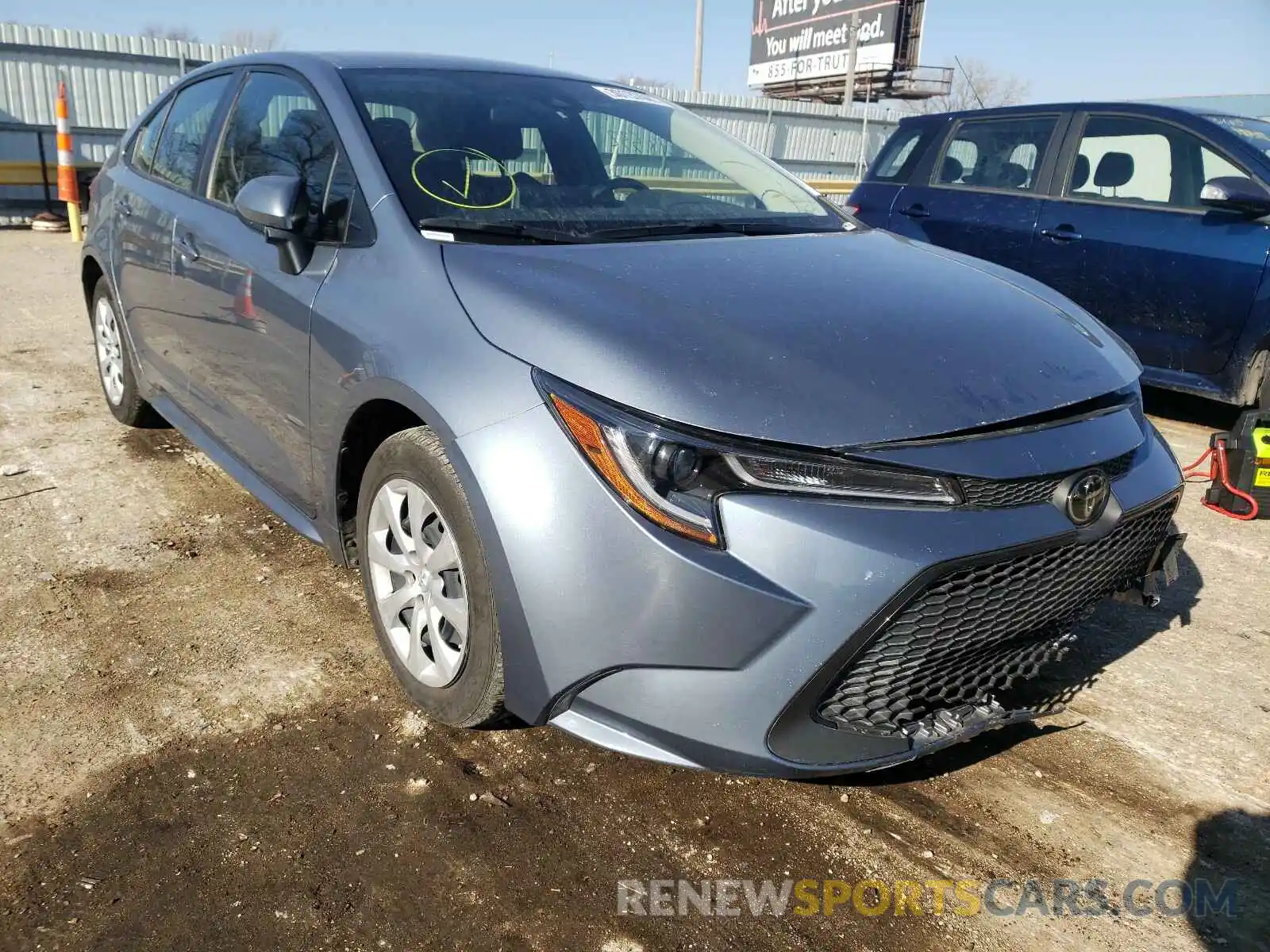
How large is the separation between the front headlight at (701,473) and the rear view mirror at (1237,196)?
Result: 3926 mm

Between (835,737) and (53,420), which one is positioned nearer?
(835,737)

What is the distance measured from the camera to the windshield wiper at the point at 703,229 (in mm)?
2584

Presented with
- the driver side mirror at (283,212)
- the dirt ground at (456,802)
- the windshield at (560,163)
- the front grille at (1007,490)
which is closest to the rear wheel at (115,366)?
the dirt ground at (456,802)

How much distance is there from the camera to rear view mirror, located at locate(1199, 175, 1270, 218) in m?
4.72

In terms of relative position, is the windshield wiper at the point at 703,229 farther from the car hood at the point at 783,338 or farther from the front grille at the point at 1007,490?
the front grille at the point at 1007,490

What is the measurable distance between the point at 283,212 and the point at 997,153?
4821 mm

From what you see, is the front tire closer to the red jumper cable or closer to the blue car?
the red jumper cable

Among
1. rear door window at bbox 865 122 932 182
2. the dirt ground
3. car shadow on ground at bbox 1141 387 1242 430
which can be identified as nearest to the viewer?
the dirt ground

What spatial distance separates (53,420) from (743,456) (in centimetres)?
413

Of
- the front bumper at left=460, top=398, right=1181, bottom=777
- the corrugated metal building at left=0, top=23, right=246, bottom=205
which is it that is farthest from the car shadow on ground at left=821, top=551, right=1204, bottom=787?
the corrugated metal building at left=0, top=23, right=246, bottom=205

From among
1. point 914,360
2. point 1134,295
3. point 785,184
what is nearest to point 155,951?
point 914,360

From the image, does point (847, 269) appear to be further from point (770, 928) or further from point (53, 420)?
point (53, 420)

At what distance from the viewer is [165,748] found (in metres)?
2.32

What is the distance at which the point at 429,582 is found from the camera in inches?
89.2
